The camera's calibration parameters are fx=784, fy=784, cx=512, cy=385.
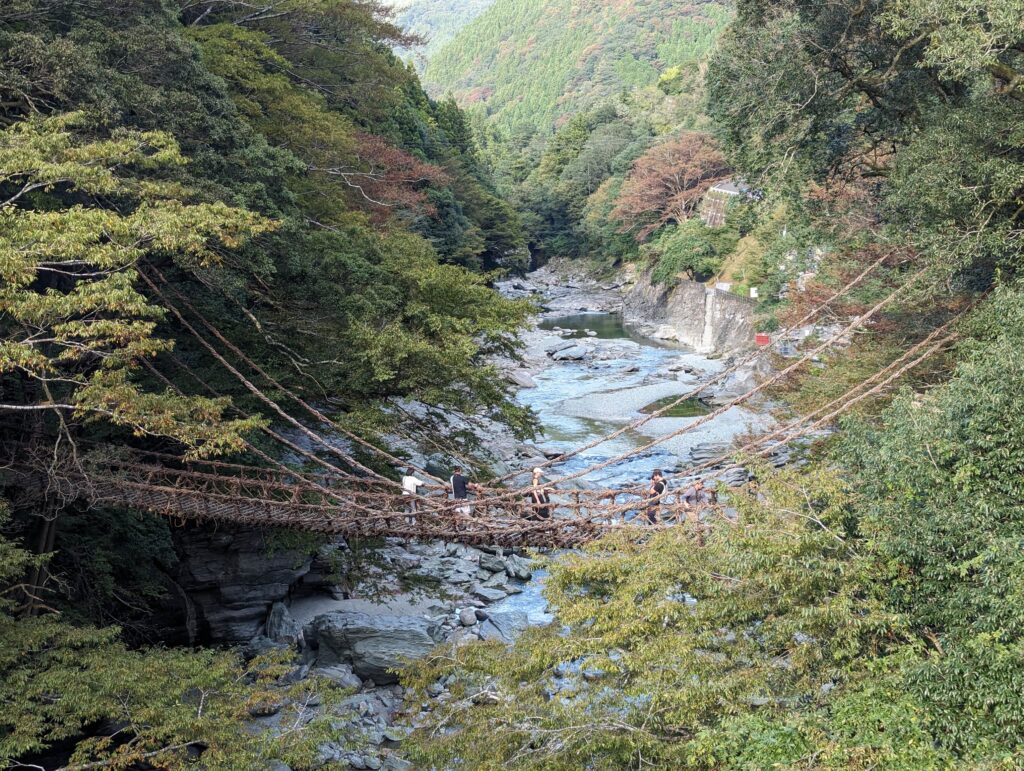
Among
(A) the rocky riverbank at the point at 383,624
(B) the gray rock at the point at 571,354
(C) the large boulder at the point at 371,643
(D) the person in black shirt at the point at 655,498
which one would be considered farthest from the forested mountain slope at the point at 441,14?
(D) the person in black shirt at the point at 655,498

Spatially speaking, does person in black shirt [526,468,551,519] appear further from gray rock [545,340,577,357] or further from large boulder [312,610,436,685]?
gray rock [545,340,577,357]

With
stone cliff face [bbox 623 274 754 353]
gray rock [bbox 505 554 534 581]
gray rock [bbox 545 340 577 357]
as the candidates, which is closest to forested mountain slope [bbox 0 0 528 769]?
gray rock [bbox 505 554 534 581]

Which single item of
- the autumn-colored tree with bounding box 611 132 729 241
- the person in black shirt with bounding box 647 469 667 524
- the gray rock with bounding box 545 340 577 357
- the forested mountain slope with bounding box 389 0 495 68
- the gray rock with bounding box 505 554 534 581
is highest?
the forested mountain slope with bounding box 389 0 495 68

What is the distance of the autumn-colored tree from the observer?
28.0 meters

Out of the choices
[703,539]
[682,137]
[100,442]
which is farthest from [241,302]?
[682,137]

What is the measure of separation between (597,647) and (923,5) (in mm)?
5926

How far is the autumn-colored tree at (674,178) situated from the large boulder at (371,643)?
22.3 metres

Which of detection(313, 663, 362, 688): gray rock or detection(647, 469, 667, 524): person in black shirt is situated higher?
detection(647, 469, 667, 524): person in black shirt

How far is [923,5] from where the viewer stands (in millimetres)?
6617

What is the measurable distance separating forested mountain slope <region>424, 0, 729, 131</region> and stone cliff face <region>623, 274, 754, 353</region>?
36790 mm

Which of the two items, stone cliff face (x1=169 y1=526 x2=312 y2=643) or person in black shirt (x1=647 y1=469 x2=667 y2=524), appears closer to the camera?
person in black shirt (x1=647 y1=469 x2=667 y2=524)

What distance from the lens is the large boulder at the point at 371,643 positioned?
8336 mm

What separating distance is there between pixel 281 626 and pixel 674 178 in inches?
932

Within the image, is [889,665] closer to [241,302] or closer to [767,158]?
[767,158]
